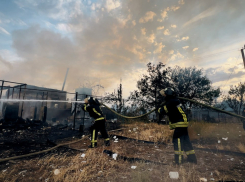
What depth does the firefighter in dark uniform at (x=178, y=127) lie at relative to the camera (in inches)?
122

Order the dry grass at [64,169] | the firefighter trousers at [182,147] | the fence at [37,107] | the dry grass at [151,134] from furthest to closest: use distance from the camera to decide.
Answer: the fence at [37,107], the dry grass at [151,134], the firefighter trousers at [182,147], the dry grass at [64,169]

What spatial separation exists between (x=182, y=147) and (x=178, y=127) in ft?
1.50

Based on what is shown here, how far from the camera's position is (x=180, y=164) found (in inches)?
118

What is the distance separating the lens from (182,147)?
3.14 m

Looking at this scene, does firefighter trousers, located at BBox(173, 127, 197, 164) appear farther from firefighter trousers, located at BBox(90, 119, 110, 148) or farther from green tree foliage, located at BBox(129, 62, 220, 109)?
green tree foliage, located at BBox(129, 62, 220, 109)

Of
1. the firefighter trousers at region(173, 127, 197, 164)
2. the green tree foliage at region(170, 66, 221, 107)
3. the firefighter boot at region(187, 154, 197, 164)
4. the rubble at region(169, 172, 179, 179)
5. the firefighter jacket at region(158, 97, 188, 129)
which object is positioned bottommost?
the rubble at region(169, 172, 179, 179)

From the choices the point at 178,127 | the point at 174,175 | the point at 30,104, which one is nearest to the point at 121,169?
the point at 174,175

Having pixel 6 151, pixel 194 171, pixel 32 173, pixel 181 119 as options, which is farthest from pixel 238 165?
pixel 6 151

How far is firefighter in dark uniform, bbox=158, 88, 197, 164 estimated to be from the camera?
310 centimetres

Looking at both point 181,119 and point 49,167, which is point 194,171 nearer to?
point 181,119

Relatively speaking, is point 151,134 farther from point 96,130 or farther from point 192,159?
point 192,159

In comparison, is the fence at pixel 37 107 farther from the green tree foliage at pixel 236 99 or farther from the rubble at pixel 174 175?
the green tree foliage at pixel 236 99

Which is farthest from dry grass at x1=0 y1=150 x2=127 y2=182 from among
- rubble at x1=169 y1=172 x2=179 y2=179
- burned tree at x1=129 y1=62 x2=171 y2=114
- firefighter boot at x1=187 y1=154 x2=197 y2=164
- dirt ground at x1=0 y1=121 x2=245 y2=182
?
burned tree at x1=129 y1=62 x2=171 y2=114

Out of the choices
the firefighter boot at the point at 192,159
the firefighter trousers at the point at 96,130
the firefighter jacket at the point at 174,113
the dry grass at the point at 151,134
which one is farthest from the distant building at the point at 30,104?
the firefighter boot at the point at 192,159
